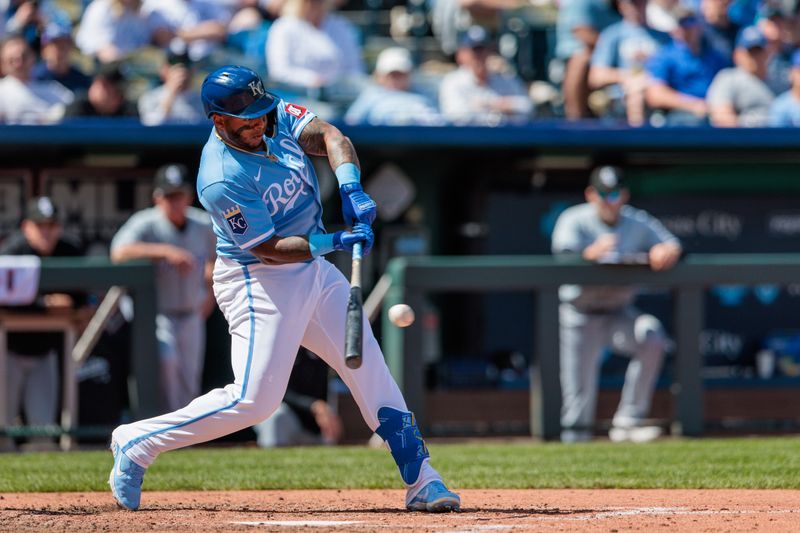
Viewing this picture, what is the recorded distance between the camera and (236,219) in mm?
4906

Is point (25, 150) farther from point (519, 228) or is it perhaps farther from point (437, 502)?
point (437, 502)

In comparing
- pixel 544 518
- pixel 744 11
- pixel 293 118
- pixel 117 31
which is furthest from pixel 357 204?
pixel 744 11

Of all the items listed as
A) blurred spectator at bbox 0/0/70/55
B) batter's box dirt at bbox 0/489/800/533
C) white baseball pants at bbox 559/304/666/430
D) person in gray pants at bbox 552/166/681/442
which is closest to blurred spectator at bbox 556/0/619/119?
person in gray pants at bbox 552/166/681/442

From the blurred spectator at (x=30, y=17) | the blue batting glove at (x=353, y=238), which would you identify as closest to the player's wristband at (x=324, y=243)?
the blue batting glove at (x=353, y=238)

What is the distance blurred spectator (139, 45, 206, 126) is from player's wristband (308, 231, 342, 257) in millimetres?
4747

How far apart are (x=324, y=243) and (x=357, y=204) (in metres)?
0.19

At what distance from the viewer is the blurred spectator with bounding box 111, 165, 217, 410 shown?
866 cm

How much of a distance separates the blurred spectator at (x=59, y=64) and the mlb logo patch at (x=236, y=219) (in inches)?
201

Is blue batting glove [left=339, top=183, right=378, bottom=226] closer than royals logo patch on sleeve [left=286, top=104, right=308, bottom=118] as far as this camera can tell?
Yes

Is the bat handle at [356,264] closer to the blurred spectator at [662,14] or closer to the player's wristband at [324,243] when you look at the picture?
the player's wristband at [324,243]

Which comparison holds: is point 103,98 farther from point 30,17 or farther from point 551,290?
point 551,290

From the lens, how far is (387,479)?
650 centimetres

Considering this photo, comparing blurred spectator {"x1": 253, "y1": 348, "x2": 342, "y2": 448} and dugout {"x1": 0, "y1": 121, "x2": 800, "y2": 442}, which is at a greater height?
dugout {"x1": 0, "y1": 121, "x2": 800, "y2": 442}

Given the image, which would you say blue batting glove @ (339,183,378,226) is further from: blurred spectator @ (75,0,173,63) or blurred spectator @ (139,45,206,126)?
blurred spectator @ (75,0,173,63)
